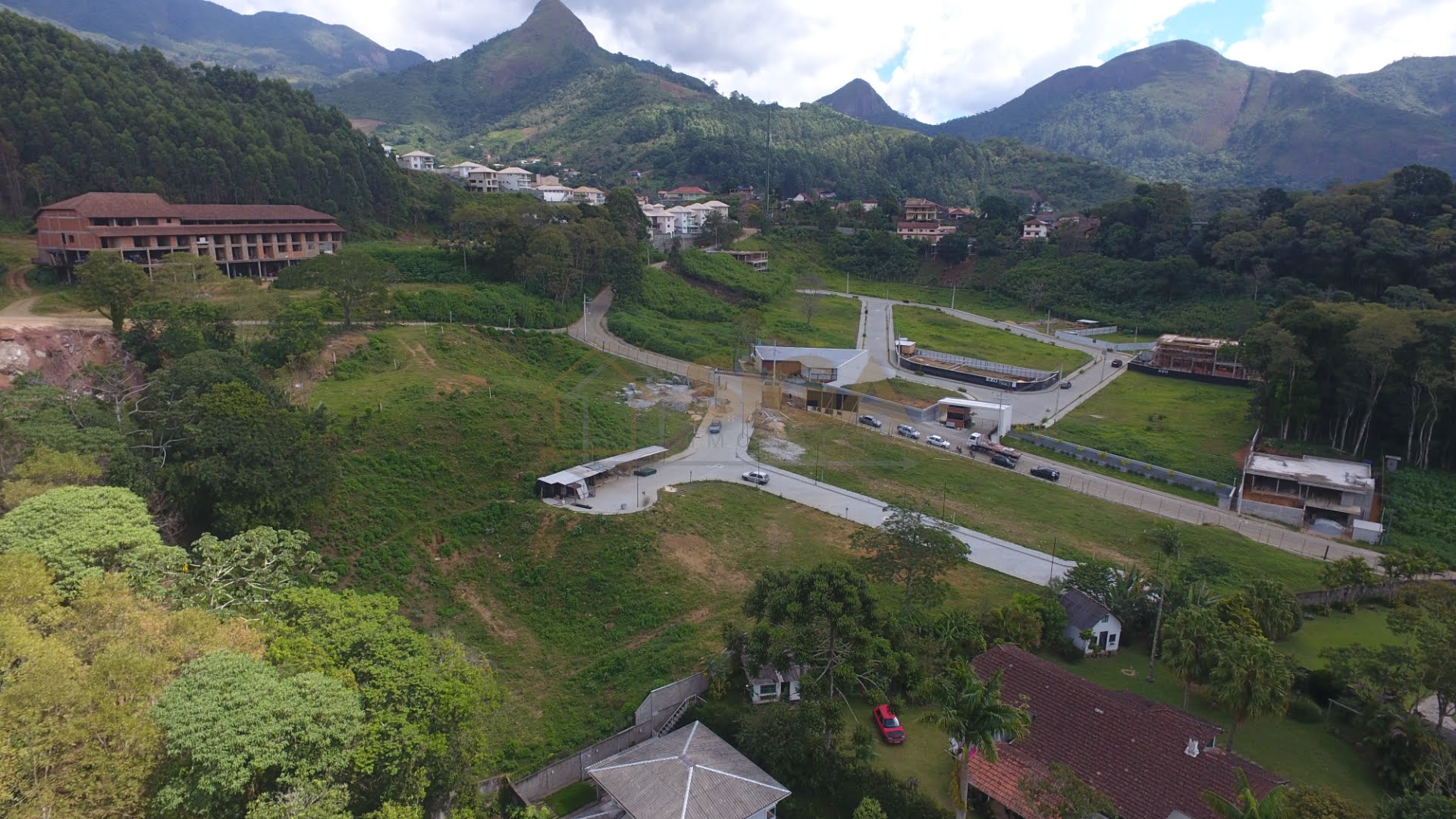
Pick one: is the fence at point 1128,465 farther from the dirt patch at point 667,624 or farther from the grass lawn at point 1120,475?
the dirt patch at point 667,624

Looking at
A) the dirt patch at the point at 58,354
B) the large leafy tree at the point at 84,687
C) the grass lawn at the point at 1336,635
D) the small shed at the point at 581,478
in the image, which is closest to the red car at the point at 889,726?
the grass lawn at the point at 1336,635

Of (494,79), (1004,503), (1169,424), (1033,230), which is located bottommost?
(1004,503)

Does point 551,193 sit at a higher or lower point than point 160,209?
higher

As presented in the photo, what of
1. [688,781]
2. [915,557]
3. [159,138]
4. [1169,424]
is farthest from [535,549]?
[159,138]

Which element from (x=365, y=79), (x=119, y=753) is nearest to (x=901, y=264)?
(x=119, y=753)

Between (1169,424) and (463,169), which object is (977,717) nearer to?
(1169,424)

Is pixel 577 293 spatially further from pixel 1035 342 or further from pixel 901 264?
pixel 901 264
